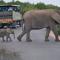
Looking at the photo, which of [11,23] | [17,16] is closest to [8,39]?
[11,23]

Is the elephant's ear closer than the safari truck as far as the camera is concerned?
Yes

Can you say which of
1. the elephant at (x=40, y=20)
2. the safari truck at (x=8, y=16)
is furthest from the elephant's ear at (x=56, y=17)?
the safari truck at (x=8, y=16)

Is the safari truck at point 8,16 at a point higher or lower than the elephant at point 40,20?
lower

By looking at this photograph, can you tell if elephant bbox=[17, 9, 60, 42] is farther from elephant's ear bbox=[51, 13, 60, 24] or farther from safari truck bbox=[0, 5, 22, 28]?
safari truck bbox=[0, 5, 22, 28]

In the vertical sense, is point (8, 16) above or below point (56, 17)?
below

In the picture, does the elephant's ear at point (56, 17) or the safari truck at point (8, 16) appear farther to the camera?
the safari truck at point (8, 16)

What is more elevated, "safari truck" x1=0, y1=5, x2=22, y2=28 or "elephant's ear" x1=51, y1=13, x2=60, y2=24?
"elephant's ear" x1=51, y1=13, x2=60, y2=24

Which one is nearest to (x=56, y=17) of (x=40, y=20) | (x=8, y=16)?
(x=40, y=20)

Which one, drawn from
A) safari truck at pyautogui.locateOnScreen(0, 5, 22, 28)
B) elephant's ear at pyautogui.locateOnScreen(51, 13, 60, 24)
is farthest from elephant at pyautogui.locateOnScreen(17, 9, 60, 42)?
safari truck at pyautogui.locateOnScreen(0, 5, 22, 28)

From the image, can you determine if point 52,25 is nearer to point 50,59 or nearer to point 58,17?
point 58,17

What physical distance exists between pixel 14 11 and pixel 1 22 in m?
2.91

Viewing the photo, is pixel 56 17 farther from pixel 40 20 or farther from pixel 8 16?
pixel 8 16

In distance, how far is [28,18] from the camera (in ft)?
76.0

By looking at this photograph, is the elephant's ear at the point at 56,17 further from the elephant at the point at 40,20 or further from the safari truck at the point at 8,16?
the safari truck at the point at 8,16
